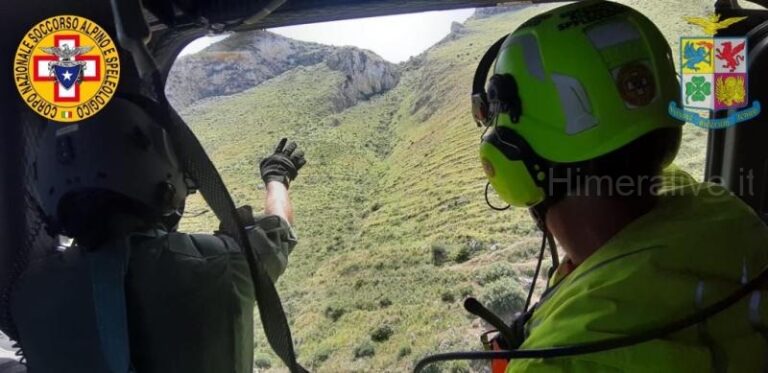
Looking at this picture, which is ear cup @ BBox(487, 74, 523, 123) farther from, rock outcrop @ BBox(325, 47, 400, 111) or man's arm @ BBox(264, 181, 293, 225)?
rock outcrop @ BBox(325, 47, 400, 111)

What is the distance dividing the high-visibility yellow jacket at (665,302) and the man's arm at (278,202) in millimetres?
1211

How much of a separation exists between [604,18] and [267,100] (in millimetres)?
7098

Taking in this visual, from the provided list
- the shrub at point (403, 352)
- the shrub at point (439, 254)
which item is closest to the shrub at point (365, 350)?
the shrub at point (403, 352)

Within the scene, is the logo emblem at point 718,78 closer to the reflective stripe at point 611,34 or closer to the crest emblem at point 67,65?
the reflective stripe at point 611,34

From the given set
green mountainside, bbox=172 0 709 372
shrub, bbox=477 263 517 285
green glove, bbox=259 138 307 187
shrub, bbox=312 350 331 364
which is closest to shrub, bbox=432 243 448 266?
green mountainside, bbox=172 0 709 372

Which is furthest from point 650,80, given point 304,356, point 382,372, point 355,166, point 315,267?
point 355,166

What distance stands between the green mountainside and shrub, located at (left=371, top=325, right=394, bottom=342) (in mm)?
23

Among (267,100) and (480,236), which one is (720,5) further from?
(267,100)

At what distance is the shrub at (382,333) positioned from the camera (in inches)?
246

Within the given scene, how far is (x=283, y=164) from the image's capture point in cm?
243

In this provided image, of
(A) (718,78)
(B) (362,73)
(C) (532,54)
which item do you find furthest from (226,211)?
(B) (362,73)

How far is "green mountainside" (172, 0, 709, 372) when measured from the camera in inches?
224

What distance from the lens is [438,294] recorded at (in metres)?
7.08

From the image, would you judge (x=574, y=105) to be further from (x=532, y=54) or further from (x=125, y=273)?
(x=125, y=273)
